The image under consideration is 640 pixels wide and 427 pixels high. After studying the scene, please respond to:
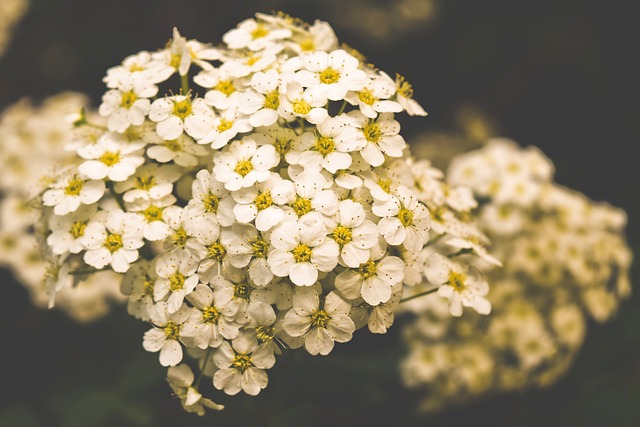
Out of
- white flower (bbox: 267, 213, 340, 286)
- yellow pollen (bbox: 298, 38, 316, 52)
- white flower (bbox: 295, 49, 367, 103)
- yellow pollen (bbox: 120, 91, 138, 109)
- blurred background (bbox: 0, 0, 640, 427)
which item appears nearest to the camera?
white flower (bbox: 267, 213, 340, 286)

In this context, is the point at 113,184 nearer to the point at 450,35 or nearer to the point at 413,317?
the point at 413,317

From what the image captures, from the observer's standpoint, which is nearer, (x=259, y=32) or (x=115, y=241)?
(x=115, y=241)


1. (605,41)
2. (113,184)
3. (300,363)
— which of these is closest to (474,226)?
(300,363)

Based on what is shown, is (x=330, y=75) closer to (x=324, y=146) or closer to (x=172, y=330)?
(x=324, y=146)

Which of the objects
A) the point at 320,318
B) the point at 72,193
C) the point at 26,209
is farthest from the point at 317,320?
the point at 26,209

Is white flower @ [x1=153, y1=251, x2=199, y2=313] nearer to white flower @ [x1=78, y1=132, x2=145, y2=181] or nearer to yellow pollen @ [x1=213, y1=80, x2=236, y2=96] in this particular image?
white flower @ [x1=78, y1=132, x2=145, y2=181]

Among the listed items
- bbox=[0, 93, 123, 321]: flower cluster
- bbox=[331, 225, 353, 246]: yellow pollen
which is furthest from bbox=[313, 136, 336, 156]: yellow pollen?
bbox=[0, 93, 123, 321]: flower cluster
